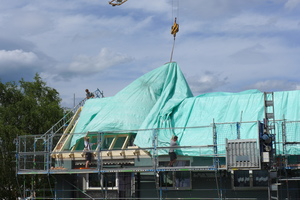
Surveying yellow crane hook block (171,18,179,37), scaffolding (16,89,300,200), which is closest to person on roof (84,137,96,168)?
scaffolding (16,89,300,200)

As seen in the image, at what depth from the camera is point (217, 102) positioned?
22.6 meters

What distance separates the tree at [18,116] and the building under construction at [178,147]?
527cm

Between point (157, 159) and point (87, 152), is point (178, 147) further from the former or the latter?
point (87, 152)

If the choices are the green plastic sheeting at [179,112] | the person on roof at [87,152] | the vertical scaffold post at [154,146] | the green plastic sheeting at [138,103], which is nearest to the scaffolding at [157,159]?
the vertical scaffold post at [154,146]

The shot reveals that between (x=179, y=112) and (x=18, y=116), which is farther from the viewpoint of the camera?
(x=18, y=116)

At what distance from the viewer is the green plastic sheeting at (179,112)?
20.8 m

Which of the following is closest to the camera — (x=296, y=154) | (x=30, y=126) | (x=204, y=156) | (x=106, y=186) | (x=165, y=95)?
(x=296, y=154)

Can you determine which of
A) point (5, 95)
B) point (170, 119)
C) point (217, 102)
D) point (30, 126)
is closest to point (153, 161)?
point (170, 119)

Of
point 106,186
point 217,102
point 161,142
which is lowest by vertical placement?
point 106,186

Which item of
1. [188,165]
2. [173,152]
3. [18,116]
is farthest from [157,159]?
[18,116]

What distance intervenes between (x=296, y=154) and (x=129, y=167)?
23.7 feet

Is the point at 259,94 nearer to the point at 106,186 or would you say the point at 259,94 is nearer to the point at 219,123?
the point at 219,123

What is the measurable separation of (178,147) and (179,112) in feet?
10.1

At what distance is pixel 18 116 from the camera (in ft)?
112
